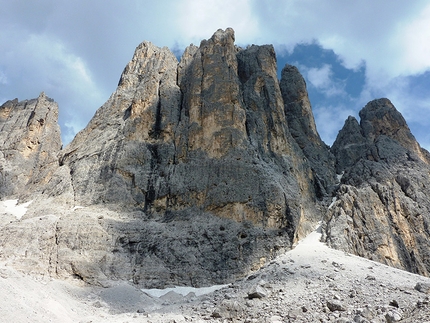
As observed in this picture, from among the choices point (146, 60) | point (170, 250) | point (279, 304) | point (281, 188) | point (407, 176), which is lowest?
point (279, 304)

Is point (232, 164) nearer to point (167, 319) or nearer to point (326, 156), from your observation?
point (167, 319)

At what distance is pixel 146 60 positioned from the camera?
194 ft

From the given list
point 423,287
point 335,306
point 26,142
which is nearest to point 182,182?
point 335,306

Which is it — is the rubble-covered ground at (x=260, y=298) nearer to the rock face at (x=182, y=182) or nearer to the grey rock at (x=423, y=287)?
the grey rock at (x=423, y=287)

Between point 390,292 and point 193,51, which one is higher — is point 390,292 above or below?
below

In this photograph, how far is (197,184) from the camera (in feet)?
135

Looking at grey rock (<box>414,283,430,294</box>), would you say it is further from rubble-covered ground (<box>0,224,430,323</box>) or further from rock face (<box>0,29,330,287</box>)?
rock face (<box>0,29,330,287</box>)

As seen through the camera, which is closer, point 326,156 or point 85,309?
point 85,309

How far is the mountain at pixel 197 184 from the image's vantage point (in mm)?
34219

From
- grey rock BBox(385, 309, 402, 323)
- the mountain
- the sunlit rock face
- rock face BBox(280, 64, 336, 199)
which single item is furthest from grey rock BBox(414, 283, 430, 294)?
rock face BBox(280, 64, 336, 199)

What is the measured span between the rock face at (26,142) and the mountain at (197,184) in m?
0.21

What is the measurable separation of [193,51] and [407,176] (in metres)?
34.6

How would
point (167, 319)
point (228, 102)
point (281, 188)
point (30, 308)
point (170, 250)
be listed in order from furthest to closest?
point (228, 102), point (281, 188), point (170, 250), point (167, 319), point (30, 308)

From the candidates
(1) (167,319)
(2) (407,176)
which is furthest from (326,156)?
(1) (167,319)
